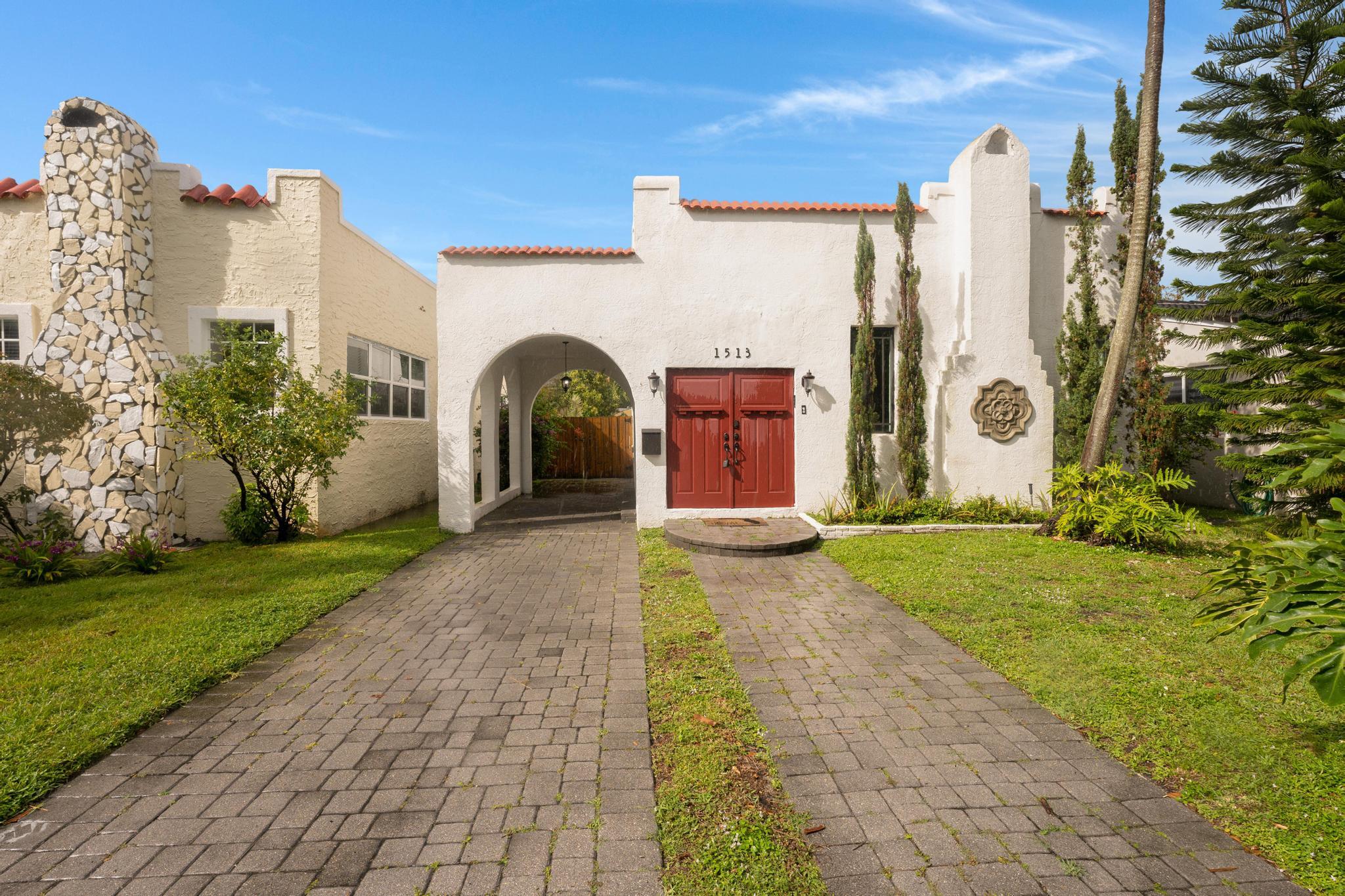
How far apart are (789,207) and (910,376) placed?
3454mm

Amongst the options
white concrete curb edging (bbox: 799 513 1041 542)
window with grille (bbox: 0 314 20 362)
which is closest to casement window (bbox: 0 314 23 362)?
window with grille (bbox: 0 314 20 362)

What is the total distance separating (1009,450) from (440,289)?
964 cm

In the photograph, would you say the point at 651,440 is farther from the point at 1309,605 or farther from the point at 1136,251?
the point at 1309,605

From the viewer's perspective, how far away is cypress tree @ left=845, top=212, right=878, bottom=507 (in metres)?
10.0

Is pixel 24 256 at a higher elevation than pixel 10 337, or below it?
higher

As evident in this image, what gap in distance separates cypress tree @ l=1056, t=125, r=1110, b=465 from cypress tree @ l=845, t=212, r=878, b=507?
314 cm

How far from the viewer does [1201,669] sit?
4344 millimetres

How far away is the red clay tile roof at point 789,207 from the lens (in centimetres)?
1028

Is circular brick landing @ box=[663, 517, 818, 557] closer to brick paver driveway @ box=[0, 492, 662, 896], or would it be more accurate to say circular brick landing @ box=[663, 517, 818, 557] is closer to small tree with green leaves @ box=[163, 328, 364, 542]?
brick paver driveway @ box=[0, 492, 662, 896]

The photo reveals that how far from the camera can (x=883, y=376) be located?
10773 mm

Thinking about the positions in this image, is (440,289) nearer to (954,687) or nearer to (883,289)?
(883,289)

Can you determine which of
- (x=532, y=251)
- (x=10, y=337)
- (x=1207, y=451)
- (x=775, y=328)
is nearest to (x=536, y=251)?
(x=532, y=251)

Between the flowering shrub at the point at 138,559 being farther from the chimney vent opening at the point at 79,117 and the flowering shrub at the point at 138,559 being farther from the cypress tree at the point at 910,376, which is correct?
the cypress tree at the point at 910,376

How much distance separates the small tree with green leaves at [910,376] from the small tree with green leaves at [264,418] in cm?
856
